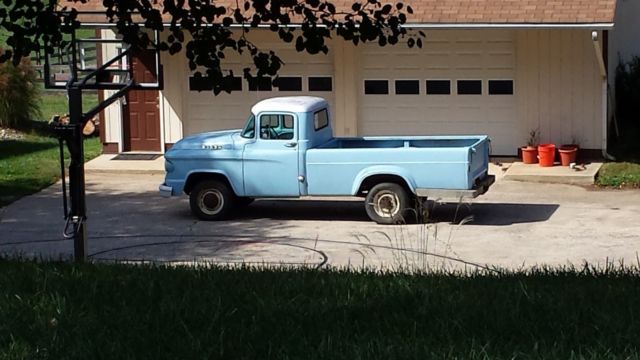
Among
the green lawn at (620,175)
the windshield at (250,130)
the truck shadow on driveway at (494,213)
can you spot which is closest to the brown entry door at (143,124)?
the windshield at (250,130)

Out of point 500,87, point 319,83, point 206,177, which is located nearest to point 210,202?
point 206,177

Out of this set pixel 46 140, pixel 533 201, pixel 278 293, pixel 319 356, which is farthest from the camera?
pixel 46 140

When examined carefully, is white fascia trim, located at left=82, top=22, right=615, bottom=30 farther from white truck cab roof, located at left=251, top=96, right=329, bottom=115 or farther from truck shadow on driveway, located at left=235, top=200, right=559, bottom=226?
truck shadow on driveway, located at left=235, top=200, right=559, bottom=226

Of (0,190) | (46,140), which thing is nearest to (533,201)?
(0,190)

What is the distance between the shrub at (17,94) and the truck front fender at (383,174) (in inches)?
443

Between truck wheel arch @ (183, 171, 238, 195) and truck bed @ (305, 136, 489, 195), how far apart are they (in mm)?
1227

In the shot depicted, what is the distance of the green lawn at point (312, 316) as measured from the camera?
5.59 m

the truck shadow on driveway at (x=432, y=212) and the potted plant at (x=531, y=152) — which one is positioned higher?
the potted plant at (x=531, y=152)

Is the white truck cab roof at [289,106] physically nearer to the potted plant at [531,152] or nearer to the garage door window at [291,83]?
the potted plant at [531,152]

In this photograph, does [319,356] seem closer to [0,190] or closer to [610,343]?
[610,343]

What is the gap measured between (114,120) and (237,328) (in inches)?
698

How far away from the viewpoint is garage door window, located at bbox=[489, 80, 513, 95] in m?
21.7

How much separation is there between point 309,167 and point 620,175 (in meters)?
5.84

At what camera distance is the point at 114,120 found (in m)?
23.3
